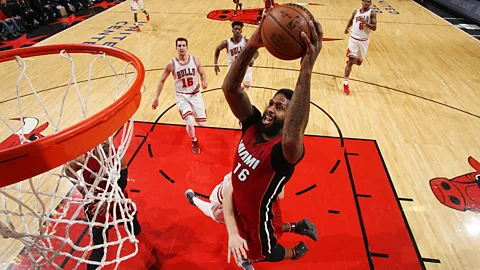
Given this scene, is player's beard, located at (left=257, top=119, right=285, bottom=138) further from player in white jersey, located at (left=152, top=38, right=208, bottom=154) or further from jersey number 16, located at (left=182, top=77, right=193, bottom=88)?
jersey number 16, located at (left=182, top=77, right=193, bottom=88)

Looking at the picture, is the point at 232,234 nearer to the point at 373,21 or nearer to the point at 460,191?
the point at 460,191

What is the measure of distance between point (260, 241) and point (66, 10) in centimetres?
1251

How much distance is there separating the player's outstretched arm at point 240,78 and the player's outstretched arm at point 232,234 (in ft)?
2.20

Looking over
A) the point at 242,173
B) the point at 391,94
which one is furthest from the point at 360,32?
the point at 242,173

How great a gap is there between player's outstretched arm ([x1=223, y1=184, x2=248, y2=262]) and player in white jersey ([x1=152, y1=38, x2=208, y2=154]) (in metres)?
1.98

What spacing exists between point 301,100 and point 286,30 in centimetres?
46

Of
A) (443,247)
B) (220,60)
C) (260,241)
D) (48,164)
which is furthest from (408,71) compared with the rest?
(48,164)

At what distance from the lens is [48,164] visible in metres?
1.45

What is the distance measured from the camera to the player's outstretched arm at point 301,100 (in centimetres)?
152

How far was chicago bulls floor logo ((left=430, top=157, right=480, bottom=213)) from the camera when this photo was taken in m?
3.57

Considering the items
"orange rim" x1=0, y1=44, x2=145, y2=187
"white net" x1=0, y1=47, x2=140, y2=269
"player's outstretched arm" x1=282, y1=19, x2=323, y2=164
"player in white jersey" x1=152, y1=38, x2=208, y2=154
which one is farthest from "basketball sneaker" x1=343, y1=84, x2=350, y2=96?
"orange rim" x1=0, y1=44, x2=145, y2=187

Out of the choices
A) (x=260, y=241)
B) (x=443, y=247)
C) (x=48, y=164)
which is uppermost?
(x=48, y=164)

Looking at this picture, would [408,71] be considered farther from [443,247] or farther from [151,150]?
[151,150]

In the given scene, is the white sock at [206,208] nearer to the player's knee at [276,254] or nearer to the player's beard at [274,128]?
the player's knee at [276,254]
